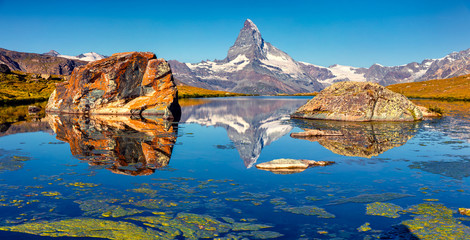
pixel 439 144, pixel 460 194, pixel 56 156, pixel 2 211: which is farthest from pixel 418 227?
pixel 56 156

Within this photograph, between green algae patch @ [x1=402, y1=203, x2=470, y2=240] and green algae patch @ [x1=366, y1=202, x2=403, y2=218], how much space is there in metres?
0.50

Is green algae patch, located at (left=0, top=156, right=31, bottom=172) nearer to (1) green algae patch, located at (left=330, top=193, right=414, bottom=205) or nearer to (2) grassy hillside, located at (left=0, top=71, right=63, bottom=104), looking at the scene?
(1) green algae patch, located at (left=330, top=193, right=414, bottom=205)

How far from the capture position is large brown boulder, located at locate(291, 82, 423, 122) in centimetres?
4784

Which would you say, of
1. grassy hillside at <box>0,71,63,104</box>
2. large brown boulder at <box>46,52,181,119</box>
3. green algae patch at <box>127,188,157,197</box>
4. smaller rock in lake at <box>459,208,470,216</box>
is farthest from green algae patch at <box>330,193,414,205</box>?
grassy hillside at <box>0,71,63,104</box>

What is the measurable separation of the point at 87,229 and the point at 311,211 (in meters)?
8.16

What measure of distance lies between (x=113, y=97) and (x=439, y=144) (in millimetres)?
51280

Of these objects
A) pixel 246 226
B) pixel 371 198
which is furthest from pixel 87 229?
pixel 371 198

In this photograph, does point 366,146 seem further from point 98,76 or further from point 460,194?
point 98,76

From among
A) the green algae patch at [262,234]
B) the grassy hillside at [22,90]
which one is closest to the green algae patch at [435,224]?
the green algae patch at [262,234]

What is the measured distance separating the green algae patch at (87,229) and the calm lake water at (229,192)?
3 cm

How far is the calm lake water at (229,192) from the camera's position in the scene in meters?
11.4

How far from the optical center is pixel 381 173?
19.0 m

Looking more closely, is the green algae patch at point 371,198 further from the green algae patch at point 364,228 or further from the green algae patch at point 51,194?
the green algae patch at point 51,194

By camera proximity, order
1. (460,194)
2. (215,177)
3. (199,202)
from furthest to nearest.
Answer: (215,177) → (460,194) → (199,202)
